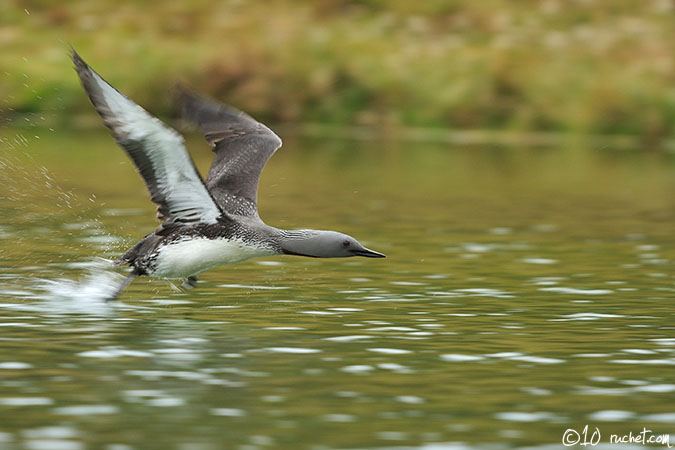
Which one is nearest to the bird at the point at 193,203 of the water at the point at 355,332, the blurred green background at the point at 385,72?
the water at the point at 355,332

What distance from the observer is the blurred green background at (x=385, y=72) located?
3191cm

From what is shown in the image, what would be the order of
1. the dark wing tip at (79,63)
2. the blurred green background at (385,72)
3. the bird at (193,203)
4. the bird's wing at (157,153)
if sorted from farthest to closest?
the blurred green background at (385,72)
the bird at (193,203)
the bird's wing at (157,153)
the dark wing tip at (79,63)

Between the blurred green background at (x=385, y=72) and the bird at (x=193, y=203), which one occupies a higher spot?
the blurred green background at (x=385, y=72)

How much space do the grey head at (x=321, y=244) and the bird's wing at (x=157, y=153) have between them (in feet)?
2.01

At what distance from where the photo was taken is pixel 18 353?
31.0 feet

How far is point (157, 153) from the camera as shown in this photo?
10320mm

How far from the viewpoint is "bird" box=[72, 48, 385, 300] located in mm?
9961

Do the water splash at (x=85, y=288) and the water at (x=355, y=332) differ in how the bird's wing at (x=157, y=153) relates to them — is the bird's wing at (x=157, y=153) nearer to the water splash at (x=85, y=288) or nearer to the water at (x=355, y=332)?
the water at (x=355, y=332)

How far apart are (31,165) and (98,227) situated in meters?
8.39

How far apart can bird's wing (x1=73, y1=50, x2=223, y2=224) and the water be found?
2.68ft

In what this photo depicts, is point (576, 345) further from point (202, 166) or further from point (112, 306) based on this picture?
point (202, 166)

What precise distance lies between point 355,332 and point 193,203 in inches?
62.7

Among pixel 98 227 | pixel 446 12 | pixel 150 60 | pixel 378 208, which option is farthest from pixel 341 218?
pixel 446 12

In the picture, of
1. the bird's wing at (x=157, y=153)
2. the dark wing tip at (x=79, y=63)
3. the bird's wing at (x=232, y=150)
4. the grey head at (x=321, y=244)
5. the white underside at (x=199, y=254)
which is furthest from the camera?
the bird's wing at (x=232, y=150)
